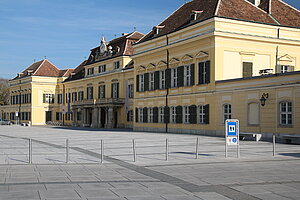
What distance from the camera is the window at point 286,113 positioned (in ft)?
90.6

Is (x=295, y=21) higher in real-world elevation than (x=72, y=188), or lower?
higher

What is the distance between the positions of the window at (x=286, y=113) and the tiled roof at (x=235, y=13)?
407 inches

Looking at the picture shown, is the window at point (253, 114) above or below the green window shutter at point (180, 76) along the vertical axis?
below

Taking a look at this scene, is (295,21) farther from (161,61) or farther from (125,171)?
(125,171)

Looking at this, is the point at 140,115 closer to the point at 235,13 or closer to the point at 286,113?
the point at 235,13

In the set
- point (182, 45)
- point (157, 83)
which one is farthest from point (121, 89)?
point (182, 45)

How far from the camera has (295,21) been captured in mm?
40125

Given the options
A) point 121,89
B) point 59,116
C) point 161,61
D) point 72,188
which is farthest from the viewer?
point 59,116

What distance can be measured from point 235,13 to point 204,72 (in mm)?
5842

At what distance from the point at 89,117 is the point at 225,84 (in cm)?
3397

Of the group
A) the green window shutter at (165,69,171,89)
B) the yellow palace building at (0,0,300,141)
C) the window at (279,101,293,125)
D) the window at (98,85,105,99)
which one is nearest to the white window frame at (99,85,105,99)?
the window at (98,85,105,99)

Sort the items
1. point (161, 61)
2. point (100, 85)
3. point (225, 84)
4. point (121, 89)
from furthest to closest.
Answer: point (100, 85) < point (121, 89) < point (161, 61) < point (225, 84)

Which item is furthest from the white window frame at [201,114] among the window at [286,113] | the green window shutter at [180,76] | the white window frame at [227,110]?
the window at [286,113]

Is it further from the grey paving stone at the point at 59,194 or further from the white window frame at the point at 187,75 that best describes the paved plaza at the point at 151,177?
the white window frame at the point at 187,75
